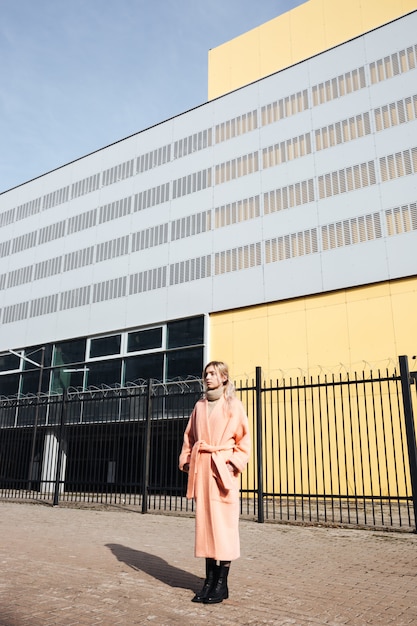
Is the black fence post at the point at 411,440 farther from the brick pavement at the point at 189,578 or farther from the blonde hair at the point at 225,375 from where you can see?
the blonde hair at the point at 225,375

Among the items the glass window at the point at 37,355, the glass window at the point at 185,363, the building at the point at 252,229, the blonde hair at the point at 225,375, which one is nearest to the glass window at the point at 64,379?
the building at the point at 252,229

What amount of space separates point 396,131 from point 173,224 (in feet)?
33.6

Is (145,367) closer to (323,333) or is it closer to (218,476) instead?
(323,333)

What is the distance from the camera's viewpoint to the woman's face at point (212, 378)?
4.66 meters

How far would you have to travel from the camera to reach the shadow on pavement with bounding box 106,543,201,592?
493 centimetres

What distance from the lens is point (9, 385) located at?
27.6 metres

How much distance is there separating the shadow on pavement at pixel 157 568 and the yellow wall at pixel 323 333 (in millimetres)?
12799

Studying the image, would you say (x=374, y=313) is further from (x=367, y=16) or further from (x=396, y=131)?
(x=367, y=16)

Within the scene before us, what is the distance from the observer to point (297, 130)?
21797 millimetres

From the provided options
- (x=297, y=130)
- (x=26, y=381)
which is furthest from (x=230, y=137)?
(x=26, y=381)

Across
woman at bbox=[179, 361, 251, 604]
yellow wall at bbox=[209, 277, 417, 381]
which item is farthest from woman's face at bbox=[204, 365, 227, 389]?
yellow wall at bbox=[209, 277, 417, 381]

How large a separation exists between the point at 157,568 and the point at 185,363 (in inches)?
637

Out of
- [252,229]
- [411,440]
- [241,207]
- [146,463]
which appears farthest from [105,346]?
[411,440]

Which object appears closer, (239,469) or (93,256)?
(239,469)
